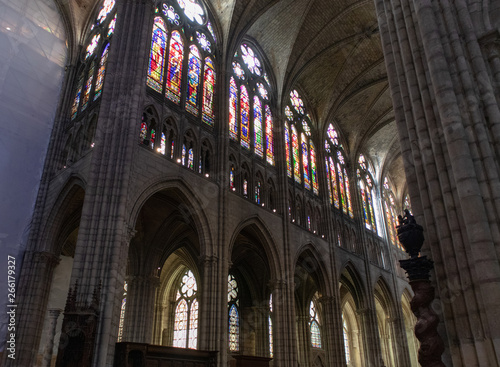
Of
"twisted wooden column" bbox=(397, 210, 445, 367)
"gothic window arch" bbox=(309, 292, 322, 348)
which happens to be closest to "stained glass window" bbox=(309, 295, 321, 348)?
"gothic window arch" bbox=(309, 292, 322, 348)

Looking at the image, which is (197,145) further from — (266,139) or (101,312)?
(101,312)

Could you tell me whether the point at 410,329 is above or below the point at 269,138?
below

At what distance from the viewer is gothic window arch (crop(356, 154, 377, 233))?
26.1 m

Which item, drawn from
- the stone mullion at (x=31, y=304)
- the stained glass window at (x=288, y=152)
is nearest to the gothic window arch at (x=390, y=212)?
the stained glass window at (x=288, y=152)

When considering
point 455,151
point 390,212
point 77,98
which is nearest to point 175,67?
point 77,98

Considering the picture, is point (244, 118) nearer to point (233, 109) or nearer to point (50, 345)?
point (233, 109)

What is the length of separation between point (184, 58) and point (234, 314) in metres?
12.5

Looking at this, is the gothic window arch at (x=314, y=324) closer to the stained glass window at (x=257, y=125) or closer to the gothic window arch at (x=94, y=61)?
the stained glass window at (x=257, y=125)

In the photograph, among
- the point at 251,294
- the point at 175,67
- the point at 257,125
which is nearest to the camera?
the point at 175,67

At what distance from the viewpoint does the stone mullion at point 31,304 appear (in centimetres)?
1179

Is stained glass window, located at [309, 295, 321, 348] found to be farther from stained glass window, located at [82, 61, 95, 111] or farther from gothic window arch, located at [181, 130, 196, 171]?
stained glass window, located at [82, 61, 95, 111]

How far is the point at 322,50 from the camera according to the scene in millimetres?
21328

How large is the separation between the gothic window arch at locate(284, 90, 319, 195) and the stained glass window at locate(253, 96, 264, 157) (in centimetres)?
199

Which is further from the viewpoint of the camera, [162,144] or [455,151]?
[162,144]
